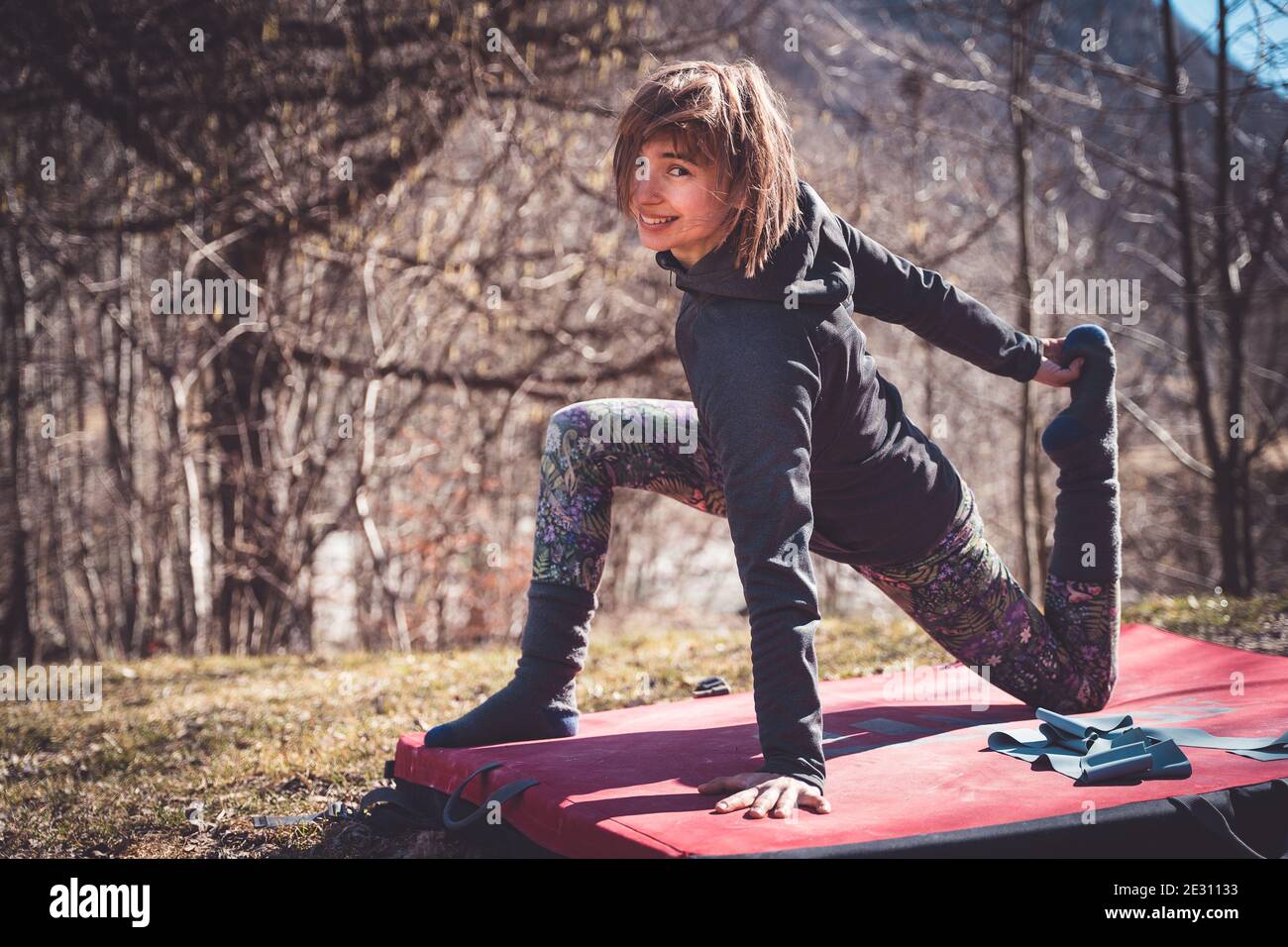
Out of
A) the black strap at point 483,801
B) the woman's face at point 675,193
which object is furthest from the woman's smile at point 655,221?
the black strap at point 483,801

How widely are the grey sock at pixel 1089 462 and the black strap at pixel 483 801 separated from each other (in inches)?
50.5

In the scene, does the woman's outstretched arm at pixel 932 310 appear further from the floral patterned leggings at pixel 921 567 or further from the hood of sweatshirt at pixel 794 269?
the floral patterned leggings at pixel 921 567

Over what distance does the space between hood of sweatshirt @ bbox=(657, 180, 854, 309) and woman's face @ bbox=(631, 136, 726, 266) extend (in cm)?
6

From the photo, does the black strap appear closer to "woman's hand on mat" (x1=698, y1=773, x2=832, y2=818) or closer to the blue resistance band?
"woman's hand on mat" (x1=698, y1=773, x2=832, y2=818)

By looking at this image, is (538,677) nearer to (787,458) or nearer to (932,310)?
(787,458)

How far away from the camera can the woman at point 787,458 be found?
1.72 m

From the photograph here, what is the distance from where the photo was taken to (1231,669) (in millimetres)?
2725

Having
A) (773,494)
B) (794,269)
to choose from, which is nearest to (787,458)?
(773,494)

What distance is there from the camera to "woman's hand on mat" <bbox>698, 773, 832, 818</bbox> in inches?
62.7

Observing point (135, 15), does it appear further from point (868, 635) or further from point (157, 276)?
point (868, 635)

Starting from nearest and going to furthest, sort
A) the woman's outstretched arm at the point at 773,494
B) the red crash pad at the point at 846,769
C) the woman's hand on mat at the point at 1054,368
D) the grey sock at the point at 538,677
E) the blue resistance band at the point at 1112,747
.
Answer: the red crash pad at the point at 846,769
the woman's outstretched arm at the point at 773,494
the blue resistance band at the point at 1112,747
the grey sock at the point at 538,677
the woman's hand on mat at the point at 1054,368

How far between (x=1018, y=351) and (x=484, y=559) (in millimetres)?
4970

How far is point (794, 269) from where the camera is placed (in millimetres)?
1891

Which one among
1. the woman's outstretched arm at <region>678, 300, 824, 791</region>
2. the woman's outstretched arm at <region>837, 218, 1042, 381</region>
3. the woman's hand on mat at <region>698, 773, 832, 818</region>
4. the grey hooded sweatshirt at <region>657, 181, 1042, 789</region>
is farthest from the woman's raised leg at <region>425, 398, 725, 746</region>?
the woman's hand on mat at <region>698, 773, 832, 818</region>
